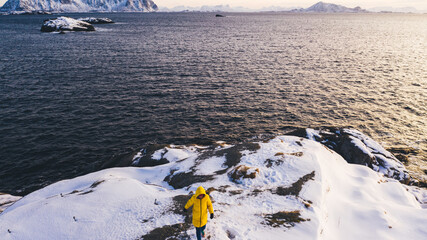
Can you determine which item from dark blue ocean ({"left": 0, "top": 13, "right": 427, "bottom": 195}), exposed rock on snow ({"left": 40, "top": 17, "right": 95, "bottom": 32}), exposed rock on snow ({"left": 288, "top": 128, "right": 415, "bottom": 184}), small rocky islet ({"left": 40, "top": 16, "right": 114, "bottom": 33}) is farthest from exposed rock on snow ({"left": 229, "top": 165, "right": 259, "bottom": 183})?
exposed rock on snow ({"left": 40, "top": 17, "right": 95, "bottom": 32})

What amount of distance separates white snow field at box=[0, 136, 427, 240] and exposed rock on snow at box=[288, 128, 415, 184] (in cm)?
269

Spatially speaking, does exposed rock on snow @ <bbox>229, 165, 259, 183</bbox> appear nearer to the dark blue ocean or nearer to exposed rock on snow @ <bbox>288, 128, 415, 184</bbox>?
exposed rock on snow @ <bbox>288, 128, 415, 184</bbox>

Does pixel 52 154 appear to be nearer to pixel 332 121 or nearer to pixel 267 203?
pixel 267 203

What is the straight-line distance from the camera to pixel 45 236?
1087 centimetres

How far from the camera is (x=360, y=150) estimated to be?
22328mm

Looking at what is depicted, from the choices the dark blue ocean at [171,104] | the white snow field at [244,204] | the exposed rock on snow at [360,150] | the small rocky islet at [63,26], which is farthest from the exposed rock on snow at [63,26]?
the exposed rock on snow at [360,150]

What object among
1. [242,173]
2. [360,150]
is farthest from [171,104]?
[360,150]

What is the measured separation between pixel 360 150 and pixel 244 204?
604 inches

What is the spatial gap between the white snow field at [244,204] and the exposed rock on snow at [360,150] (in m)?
2.69

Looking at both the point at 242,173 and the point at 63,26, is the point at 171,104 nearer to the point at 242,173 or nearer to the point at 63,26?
the point at 242,173

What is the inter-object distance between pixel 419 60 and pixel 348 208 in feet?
251

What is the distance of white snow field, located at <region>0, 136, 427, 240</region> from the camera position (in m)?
11.3

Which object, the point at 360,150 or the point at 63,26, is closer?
the point at 360,150

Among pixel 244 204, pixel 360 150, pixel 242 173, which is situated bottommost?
pixel 360 150
